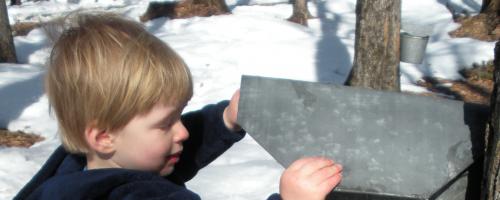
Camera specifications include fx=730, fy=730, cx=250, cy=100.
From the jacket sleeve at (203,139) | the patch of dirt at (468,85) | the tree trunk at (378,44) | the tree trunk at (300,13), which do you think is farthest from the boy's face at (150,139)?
the tree trunk at (300,13)

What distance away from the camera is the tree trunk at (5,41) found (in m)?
9.14

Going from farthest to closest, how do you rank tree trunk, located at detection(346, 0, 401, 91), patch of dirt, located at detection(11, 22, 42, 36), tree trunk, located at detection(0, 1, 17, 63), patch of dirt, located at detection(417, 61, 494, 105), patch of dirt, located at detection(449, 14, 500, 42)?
patch of dirt, located at detection(11, 22, 42, 36)
patch of dirt, located at detection(449, 14, 500, 42)
tree trunk, located at detection(0, 1, 17, 63)
patch of dirt, located at detection(417, 61, 494, 105)
tree trunk, located at detection(346, 0, 401, 91)

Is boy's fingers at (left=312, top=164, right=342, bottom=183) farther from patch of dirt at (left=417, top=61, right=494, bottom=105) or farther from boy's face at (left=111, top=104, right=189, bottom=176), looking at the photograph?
patch of dirt at (left=417, top=61, right=494, bottom=105)

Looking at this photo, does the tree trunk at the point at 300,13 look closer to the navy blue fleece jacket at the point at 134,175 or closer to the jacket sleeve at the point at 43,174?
the navy blue fleece jacket at the point at 134,175

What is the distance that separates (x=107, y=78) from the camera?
155 centimetres

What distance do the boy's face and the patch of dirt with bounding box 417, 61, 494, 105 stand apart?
633cm

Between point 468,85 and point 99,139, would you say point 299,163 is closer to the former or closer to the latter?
point 99,139

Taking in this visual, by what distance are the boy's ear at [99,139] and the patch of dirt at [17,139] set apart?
4.71m

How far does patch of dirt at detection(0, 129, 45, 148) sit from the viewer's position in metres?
6.13

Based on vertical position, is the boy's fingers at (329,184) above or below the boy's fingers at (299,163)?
below

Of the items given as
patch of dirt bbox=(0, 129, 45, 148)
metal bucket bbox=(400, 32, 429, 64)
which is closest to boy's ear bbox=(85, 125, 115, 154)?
patch of dirt bbox=(0, 129, 45, 148)

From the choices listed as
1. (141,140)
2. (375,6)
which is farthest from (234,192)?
(375,6)

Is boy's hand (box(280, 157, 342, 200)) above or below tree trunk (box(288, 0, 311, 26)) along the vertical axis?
above

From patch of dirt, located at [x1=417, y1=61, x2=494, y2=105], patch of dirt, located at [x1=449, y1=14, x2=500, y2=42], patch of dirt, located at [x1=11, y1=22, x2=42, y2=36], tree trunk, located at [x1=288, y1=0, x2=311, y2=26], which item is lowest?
patch of dirt, located at [x1=11, y1=22, x2=42, y2=36]
